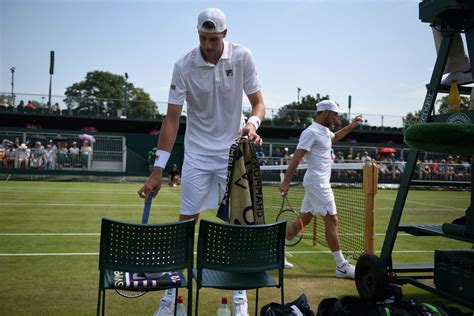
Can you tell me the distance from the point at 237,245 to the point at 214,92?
5.30 feet

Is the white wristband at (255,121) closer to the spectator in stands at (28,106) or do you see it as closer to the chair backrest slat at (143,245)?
the chair backrest slat at (143,245)

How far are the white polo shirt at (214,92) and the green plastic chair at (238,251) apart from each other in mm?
1273

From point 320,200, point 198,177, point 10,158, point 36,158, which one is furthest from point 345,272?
point 10,158

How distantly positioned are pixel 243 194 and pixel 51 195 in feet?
45.6

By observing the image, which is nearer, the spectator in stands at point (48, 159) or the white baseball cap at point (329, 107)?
the white baseball cap at point (329, 107)

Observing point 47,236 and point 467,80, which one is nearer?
point 467,80

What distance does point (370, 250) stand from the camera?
6.23 meters

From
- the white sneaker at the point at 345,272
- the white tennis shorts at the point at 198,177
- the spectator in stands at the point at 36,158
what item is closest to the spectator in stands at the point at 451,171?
the spectator in stands at the point at 36,158

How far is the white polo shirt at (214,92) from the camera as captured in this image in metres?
4.35

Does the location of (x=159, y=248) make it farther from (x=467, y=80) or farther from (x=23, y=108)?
(x=23, y=108)

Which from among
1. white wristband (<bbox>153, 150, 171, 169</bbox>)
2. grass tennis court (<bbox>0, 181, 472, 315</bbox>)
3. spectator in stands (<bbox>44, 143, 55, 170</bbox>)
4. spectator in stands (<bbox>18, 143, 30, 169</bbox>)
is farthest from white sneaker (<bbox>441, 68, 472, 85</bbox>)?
spectator in stands (<bbox>18, 143, 30, 169</bbox>)

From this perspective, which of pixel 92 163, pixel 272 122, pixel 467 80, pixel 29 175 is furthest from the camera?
pixel 272 122

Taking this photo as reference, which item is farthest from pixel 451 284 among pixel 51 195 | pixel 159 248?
pixel 51 195

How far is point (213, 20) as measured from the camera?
3.96m
